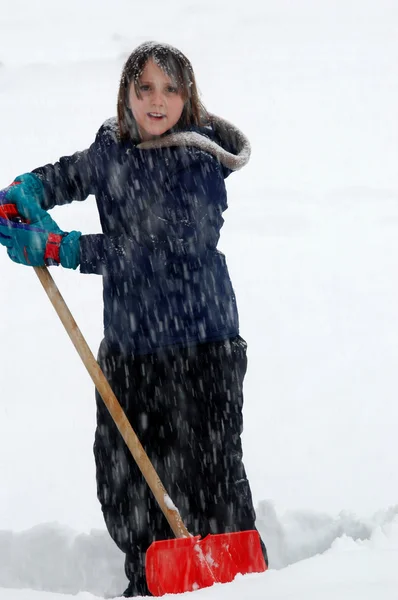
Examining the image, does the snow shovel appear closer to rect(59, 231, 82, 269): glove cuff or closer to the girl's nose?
rect(59, 231, 82, 269): glove cuff

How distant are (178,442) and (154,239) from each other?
0.70 metres

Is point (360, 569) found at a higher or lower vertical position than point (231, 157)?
lower

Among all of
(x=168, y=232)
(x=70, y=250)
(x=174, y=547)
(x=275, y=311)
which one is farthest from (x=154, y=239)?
(x=275, y=311)

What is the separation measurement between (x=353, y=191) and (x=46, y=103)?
15.9ft

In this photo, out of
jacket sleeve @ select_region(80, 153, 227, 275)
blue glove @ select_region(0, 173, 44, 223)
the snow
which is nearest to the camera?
jacket sleeve @ select_region(80, 153, 227, 275)

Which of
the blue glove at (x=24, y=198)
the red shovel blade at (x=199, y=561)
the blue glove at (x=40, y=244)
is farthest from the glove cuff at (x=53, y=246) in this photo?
the red shovel blade at (x=199, y=561)

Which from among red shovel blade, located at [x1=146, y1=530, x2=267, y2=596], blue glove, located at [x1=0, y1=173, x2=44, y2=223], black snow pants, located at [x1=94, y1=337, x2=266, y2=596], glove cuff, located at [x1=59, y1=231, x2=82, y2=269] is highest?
blue glove, located at [x1=0, y1=173, x2=44, y2=223]

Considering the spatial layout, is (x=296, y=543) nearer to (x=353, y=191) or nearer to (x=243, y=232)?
(x=243, y=232)

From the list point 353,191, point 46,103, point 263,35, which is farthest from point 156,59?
point 263,35

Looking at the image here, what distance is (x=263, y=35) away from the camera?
541 inches

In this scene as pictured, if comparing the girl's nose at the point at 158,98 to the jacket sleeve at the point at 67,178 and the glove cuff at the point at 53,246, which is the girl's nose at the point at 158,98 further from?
the glove cuff at the point at 53,246

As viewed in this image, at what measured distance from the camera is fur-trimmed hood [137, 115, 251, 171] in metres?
2.36

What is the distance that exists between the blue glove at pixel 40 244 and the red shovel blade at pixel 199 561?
0.88 meters

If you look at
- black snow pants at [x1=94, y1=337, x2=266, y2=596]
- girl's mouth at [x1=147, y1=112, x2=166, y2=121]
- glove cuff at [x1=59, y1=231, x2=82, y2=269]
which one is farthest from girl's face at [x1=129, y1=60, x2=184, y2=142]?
black snow pants at [x1=94, y1=337, x2=266, y2=596]
